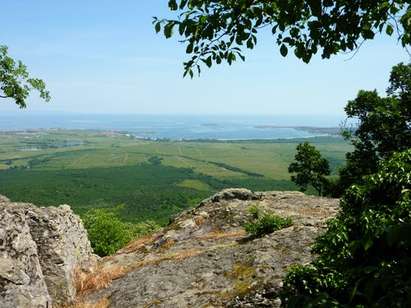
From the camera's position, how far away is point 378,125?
141 ft

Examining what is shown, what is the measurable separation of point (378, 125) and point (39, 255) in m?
36.0

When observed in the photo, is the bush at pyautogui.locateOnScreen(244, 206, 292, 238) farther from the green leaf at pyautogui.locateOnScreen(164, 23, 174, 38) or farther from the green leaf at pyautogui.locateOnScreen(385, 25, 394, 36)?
the green leaf at pyautogui.locateOnScreen(164, 23, 174, 38)

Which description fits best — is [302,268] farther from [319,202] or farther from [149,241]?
[319,202]

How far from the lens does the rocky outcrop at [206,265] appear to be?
44.9 ft

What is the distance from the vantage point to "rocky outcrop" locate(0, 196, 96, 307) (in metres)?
12.9

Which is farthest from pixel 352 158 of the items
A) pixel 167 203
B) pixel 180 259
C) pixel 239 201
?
pixel 167 203

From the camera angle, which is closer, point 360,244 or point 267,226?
point 360,244

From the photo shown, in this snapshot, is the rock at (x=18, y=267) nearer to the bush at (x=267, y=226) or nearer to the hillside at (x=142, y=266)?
the hillside at (x=142, y=266)

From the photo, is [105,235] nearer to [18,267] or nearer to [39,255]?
[39,255]

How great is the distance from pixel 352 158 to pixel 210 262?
33104 millimetres

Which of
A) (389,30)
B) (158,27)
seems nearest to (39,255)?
(158,27)

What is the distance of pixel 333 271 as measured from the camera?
983 centimetres

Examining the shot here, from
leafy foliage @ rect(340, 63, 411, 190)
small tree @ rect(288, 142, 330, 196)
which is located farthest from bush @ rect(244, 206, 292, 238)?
small tree @ rect(288, 142, 330, 196)

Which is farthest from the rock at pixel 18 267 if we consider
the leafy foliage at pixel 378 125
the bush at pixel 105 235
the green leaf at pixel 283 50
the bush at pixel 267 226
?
the leafy foliage at pixel 378 125
